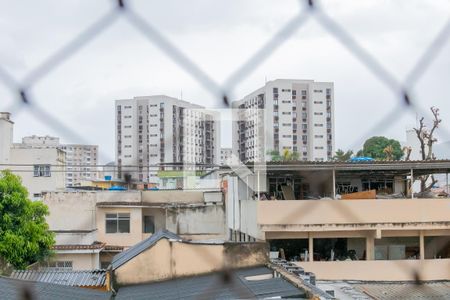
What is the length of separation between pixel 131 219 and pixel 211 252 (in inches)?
120

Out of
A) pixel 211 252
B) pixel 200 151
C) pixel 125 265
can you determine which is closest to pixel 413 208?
pixel 211 252

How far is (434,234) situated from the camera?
4.36 m

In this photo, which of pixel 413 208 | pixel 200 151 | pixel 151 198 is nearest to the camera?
pixel 200 151

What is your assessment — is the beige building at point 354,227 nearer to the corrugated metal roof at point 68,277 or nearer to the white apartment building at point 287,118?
the corrugated metal roof at point 68,277

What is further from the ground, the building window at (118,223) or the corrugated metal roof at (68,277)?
the building window at (118,223)

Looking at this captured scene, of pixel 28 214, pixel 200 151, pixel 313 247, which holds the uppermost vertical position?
pixel 200 151

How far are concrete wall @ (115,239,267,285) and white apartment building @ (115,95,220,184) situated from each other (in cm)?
214

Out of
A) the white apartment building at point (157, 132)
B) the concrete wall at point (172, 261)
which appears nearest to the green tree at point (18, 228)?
the concrete wall at point (172, 261)

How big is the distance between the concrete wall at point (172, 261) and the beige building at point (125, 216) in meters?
2.41

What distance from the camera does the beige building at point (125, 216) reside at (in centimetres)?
558

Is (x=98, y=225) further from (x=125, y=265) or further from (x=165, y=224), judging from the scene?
(x=125, y=265)

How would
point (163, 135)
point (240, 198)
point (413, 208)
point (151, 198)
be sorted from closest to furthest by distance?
point (163, 135)
point (413, 208)
point (240, 198)
point (151, 198)

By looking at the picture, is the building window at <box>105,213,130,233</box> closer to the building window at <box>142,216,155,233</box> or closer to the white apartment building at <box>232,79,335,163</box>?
the building window at <box>142,216,155,233</box>

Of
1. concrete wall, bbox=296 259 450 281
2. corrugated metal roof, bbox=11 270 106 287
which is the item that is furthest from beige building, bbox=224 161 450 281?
corrugated metal roof, bbox=11 270 106 287
